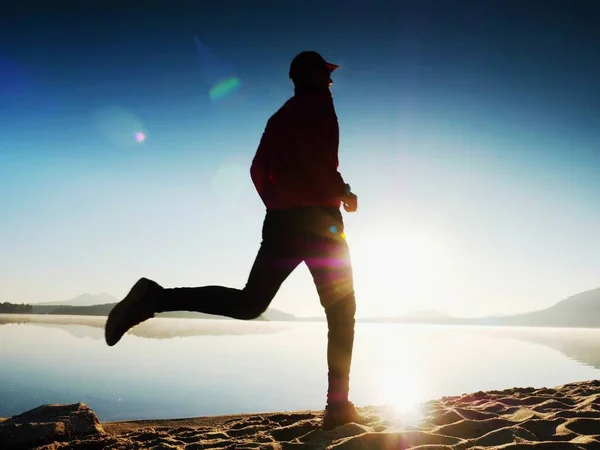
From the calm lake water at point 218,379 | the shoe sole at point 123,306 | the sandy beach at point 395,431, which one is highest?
the shoe sole at point 123,306

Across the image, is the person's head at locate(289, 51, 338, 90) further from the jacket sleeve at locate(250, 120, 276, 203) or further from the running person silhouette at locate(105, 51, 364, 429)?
the jacket sleeve at locate(250, 120, 276, 203)

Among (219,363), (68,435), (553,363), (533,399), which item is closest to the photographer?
(68,435)

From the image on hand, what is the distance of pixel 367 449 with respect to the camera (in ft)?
8.55

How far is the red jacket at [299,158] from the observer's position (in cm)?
300

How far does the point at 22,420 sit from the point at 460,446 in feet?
11.5

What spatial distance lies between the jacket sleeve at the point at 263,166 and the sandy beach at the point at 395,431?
1.76 m

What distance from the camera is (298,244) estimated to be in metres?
2.95

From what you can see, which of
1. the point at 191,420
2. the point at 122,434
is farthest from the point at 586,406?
the point at 122,434

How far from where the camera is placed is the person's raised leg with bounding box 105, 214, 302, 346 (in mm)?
2793

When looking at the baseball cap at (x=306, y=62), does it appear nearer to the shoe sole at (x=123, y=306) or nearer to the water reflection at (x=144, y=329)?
the shoe sole at (x=123, y=306)

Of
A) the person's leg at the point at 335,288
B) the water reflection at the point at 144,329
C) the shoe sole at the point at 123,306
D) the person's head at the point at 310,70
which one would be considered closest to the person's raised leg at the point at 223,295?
the shoe sole at the point at 123,306

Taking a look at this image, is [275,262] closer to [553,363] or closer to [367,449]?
[367,449]

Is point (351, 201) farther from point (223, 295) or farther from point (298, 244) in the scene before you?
point (223, 295)

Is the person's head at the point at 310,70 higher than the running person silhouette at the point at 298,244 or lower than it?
higher
